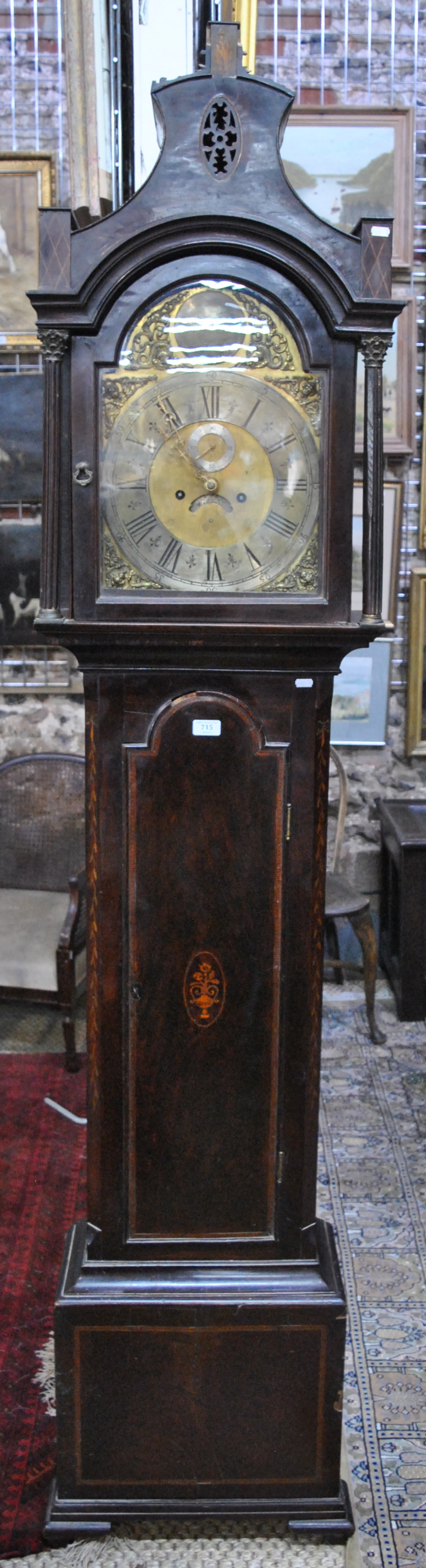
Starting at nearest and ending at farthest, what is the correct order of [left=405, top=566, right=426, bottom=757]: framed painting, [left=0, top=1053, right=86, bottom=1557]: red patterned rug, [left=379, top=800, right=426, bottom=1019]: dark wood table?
[left=0, top=1053, right=86, bottom=1557]: red patterned rug < [left=379, top=800, right=426, bottom=1019]: dark wood table < [left=405, top=566, right=426, bottom=757]: framed painting

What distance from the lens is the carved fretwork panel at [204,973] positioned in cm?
191

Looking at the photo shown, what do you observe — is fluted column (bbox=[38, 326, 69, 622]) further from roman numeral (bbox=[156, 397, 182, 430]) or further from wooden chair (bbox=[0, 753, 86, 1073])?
wooden chair (bbox=[0, 753, 86, 1073])

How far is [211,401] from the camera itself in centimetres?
179

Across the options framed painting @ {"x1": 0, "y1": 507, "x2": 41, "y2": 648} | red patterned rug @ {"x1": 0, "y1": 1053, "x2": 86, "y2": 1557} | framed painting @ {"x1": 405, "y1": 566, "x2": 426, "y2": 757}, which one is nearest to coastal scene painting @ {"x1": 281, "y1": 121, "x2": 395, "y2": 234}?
framed painting @ {"x1": 405, "y1": 566, "x2": 426, "y2": 757}

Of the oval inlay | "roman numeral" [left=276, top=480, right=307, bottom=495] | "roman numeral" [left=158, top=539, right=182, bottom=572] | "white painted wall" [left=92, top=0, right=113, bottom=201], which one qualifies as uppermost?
"white painted wall" [left=92, top=0, right=113, bottom=201]

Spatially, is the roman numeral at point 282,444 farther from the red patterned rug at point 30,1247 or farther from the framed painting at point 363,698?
the framed painting at point 363,698

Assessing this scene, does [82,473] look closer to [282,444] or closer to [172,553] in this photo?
[172,553]

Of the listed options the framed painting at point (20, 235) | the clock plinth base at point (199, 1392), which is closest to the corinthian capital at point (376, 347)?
the clock plinth base at point (199, 1392)

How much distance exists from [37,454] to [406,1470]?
344cm

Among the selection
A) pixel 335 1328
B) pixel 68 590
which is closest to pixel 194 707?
pixel 68 590

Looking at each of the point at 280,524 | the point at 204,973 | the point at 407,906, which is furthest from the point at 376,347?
the point at 407,906

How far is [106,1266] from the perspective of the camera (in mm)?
2109

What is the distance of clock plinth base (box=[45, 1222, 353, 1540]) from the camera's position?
2.09 m

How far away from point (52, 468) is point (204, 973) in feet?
2.86
